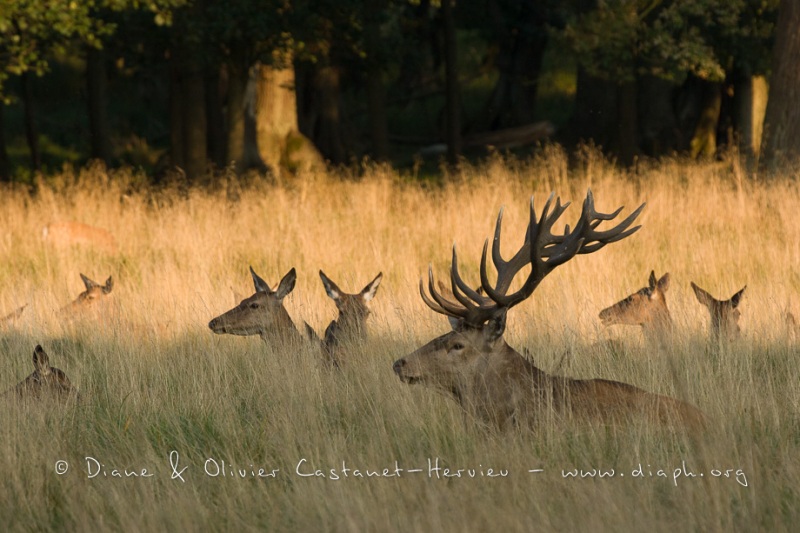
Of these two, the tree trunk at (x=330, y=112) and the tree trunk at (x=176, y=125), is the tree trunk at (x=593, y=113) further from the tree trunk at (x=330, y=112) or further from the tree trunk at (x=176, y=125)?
the tree trunk at (x=176, y=125)

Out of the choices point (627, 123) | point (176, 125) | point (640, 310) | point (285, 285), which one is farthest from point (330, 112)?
point (640, 310)

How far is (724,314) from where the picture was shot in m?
7.64

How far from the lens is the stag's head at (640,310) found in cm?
772

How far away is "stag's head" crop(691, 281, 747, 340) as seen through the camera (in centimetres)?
724

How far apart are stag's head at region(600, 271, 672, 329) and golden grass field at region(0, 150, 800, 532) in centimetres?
10

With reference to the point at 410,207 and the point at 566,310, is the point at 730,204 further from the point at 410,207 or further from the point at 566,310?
the point at 566,310

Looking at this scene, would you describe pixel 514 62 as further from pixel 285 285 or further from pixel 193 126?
pixel 285 285

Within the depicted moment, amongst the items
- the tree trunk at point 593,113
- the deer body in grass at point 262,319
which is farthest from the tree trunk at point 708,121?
the deer body in grass at point 262,319

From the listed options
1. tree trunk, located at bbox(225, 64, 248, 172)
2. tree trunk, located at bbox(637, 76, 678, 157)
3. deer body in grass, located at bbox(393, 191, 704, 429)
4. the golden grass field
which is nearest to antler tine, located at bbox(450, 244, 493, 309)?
deer body in grass, located at bbox(393, 191, 704, 429)

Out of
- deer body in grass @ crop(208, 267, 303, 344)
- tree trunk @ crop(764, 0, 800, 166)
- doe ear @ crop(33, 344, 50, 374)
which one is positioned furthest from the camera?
tree trunk @ crop(764, 0, 800, 166)

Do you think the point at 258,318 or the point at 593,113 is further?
the point at 593,113

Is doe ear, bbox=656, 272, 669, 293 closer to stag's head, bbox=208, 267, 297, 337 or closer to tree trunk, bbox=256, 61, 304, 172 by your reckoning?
stag's head, bbox=208, 267, 297, 337

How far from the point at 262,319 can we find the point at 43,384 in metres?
1.99

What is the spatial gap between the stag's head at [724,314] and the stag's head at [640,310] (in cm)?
31
